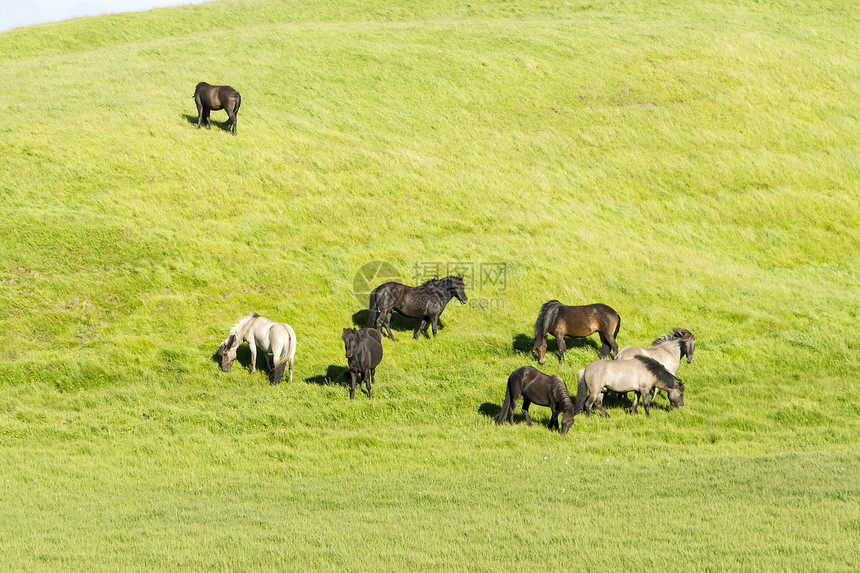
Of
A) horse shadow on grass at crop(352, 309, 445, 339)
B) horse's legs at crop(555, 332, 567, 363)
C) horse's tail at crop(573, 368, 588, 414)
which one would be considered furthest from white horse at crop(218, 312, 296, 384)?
horse's tail at crop(573, 368, 588, 414)

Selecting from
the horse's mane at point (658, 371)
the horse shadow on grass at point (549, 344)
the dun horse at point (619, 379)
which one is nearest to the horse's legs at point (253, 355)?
the horse shadow on grass at point (549, 344)

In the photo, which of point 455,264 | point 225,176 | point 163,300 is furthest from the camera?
point 225,176

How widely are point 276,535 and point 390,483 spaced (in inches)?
121

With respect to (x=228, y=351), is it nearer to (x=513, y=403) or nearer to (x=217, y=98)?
(x=513, y=403)

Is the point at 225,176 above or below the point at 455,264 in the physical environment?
above

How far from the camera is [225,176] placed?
27625mm

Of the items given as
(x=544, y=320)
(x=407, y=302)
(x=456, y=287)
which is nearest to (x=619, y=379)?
(x=544, y=320)

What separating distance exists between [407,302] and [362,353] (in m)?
3.37

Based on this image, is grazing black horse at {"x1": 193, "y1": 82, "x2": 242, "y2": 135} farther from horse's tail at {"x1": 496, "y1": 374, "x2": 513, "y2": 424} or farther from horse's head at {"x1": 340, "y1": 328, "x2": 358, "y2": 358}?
horse's tail at {"x1": 496, "y1": 374, "x2": 513, "y2": 424}

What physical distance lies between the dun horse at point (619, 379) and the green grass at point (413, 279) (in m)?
0.62

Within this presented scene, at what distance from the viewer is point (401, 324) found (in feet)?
69.2

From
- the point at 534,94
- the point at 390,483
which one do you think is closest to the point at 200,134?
the point at 534,94

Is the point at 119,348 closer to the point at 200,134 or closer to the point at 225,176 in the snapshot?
the point at 225,176

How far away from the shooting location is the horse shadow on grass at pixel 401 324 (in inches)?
816
